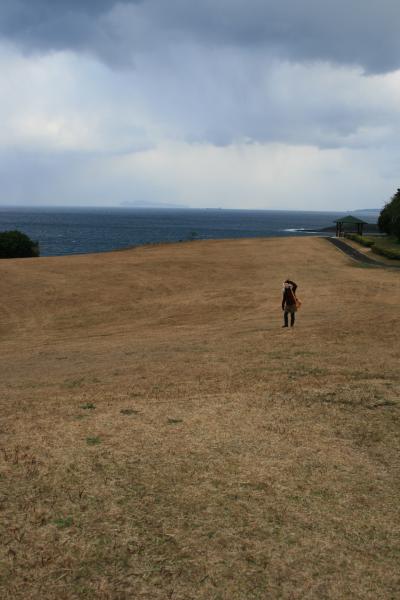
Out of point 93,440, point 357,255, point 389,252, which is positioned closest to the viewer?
point 93,440

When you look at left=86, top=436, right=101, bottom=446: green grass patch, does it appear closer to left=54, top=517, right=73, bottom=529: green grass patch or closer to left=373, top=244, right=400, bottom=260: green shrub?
left=54, top=517, right=73, bottom=529: green grass patch

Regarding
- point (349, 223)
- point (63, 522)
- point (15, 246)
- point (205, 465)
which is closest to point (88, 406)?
point (205, 465)

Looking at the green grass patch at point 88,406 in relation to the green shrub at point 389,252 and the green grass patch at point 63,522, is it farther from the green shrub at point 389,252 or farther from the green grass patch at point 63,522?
the green shrub at point 389,252

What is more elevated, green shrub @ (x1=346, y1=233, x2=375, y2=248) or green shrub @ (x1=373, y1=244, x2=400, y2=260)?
green shrub @ (x1=346, y1=233, x2=375, y2=248)

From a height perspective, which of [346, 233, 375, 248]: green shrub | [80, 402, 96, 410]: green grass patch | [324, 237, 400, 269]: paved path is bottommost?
[80, 402, 96, 410]: green grass patch

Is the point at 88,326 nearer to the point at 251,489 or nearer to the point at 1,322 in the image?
the point at 1,322

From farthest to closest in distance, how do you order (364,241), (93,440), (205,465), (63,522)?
(364,241)
(93,440)
(205,465)
(63,522)

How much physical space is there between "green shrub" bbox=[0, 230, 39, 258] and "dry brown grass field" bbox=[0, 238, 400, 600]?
30456 millimetres

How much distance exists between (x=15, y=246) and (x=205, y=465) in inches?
1730

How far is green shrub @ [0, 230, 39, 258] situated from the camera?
4716 centimetres

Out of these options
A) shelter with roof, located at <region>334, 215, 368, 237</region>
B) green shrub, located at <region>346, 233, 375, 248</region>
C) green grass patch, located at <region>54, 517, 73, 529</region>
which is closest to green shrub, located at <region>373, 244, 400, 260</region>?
green shrub, located at <region>346, 233, 375, 248</region>

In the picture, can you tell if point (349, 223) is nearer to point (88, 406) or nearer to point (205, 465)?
point (88, 406)

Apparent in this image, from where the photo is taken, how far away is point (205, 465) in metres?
7.71

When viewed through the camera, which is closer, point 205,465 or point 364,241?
point 205,465
